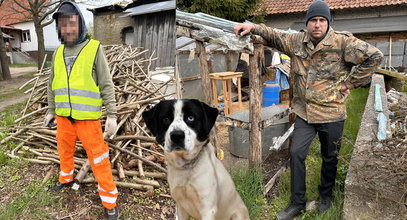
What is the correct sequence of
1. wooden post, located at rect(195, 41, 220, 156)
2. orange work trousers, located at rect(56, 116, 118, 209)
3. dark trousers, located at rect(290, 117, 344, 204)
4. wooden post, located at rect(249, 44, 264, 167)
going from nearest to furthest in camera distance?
orange work trousers, located at rect(56, 116, 118, 209)
dark trousers, located at rect(290, 117, 344, 204)
wooden post, located at rect(195, 41, 220, 156)
wooden post, located at rect(249, 44, 264, 167)

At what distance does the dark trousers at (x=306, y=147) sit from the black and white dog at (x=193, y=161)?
103cm

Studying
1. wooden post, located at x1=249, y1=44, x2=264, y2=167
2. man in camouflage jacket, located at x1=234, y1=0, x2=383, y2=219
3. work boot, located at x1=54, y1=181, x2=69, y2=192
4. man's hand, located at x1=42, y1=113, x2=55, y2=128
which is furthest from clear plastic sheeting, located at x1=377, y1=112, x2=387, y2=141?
work boot, located at x1=54, y1=181, x2=69, y2=192

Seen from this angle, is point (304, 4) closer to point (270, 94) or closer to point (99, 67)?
point (270, 94)

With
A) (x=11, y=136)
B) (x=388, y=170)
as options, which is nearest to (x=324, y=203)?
(x=388, y=170)

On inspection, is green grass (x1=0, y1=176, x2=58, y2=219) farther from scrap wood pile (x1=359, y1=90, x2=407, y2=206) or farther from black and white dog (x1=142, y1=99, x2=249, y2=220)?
scrap wood pile (x1=359, y1=90, x2=407, y2=206)

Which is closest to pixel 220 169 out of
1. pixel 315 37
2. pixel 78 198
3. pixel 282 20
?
pixel 315 37

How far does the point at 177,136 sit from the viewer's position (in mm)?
1720

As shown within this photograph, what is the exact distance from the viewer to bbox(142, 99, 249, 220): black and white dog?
1772 mm

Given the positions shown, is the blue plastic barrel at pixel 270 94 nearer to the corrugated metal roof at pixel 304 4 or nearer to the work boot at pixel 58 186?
the corrugated metal roof at pixel 304 4

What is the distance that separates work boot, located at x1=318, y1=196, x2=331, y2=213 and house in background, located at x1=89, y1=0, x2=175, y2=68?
125 inches

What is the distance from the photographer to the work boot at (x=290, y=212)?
313 centimetres

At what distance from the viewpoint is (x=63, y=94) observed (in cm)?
283

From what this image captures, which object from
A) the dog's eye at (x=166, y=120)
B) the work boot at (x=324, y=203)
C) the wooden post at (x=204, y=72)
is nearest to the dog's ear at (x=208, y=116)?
the dog's eye at (x=166, y=120)

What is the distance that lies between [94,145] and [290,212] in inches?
86.7
